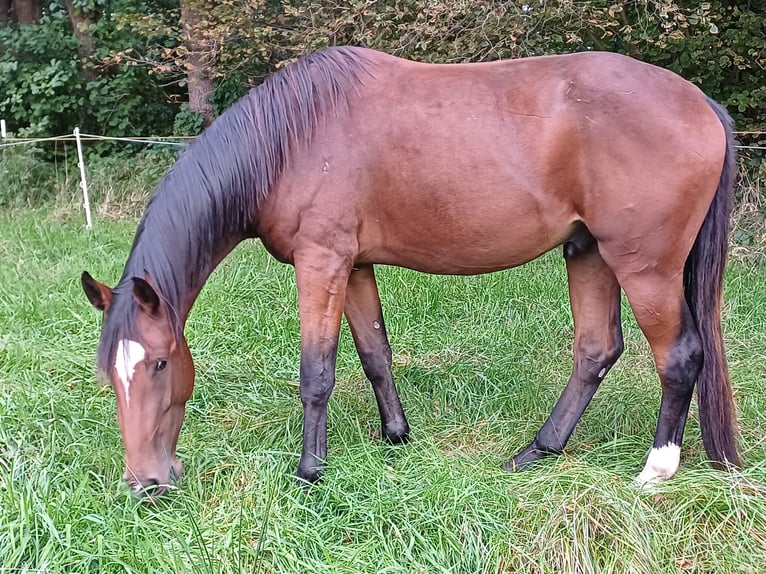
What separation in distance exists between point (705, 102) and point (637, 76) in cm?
30

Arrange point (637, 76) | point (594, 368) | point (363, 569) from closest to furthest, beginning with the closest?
point (363, 569)
point (637, 76)
point (594, 368)

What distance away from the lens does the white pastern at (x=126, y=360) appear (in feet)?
7.31

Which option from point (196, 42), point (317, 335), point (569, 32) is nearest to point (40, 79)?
point (196, 42)

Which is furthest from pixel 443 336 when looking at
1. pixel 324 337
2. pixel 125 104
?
pixel 125 104

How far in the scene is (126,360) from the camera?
2230 mm

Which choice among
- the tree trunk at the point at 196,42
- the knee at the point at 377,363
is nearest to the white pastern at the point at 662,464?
the knee at the point at 377,363

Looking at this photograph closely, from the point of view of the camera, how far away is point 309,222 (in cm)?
255

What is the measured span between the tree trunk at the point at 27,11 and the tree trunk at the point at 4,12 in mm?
155

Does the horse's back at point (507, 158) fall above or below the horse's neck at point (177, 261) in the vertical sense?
above

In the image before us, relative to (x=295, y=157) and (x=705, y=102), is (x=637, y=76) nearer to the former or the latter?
(x=705, y=102)

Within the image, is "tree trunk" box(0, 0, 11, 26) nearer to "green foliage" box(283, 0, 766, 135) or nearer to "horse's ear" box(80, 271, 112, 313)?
"green foliage" box(283, 0, 766, 135)

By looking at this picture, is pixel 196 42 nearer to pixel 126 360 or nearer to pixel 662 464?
pixel 126 360

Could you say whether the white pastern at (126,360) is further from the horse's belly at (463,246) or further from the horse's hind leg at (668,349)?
the horse's hind leg at (668,349)

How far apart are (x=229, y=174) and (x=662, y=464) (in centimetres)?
218
